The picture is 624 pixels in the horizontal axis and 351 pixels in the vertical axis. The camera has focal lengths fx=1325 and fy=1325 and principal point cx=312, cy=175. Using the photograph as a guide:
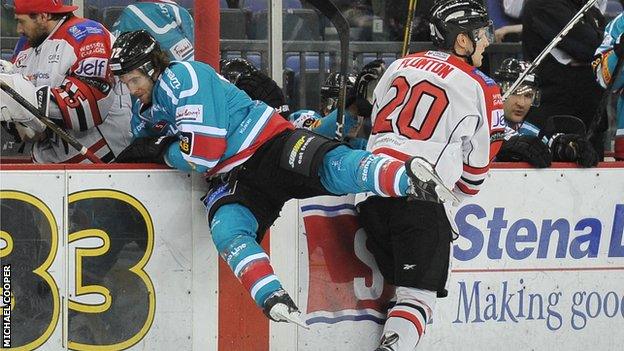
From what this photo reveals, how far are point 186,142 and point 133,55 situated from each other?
336mm

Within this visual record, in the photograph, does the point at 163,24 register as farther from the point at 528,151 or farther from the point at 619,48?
the point at 619,48

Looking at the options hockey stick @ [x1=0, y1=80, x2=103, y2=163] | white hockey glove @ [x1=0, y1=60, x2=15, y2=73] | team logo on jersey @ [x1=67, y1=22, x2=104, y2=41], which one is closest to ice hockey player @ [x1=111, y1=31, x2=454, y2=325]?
hockey stick @ [x1=0, y1=80, x2=103, y2=163]

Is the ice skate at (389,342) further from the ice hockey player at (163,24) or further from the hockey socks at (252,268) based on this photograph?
the ice hockey player at (163,24)

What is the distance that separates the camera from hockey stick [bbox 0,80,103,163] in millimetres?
4480

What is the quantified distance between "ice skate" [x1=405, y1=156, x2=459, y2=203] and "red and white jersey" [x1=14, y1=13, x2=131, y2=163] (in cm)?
140

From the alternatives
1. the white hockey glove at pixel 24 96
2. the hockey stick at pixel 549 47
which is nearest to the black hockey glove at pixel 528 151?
the hockey stick at pixel 549 47

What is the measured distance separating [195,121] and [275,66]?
1.55 metres

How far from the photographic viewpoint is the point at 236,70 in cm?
510

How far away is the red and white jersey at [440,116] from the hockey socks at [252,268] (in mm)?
547

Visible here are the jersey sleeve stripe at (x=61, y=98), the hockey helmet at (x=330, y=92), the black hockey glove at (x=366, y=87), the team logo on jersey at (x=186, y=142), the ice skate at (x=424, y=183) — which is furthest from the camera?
the hockey helmet at (x=330, y=92)

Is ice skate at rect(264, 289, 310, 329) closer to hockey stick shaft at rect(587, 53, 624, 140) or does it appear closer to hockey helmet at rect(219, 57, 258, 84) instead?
hockey helmet at rect(219, 57, 258, 84)

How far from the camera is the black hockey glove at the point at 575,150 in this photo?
189 inches

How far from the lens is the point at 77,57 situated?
4.75 meters

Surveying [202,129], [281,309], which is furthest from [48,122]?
[281,309]
